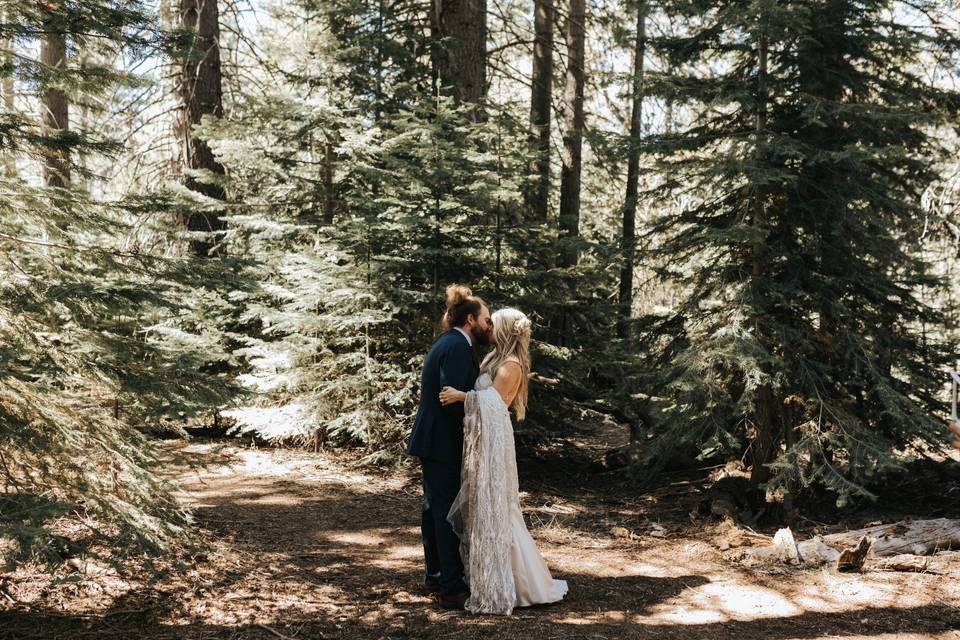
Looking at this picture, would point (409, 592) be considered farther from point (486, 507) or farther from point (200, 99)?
point (200, 99)

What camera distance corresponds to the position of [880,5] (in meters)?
7.62

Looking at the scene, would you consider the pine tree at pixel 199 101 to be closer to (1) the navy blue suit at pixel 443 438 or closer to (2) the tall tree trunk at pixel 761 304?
(1) the navy blue suit at pixel 443 438

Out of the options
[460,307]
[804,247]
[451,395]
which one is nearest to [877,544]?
[804,247]

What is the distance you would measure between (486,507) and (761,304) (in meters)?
4.10

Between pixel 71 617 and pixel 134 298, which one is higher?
pixel 134 298

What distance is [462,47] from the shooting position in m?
11.0

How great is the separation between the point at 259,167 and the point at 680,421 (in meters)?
6.75

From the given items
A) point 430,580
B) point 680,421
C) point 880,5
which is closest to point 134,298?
point 430,580

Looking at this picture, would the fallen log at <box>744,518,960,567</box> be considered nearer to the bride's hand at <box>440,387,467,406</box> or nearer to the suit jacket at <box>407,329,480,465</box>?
the suit jacket at <box>407,329,480,465</box>

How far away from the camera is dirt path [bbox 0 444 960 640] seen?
4.82 meters

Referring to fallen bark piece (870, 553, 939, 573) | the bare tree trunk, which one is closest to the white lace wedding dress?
fallen bark piece (870, 553, 939, 573)

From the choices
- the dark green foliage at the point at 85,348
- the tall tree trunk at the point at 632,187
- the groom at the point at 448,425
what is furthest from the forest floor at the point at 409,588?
the tall tree trunk at the point at 632,187

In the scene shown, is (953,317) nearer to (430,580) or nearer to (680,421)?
(680,421)

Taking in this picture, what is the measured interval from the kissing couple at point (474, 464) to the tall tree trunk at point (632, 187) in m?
3.33
